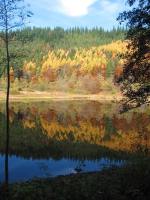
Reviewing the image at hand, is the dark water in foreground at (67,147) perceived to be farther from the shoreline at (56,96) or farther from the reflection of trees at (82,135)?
the shoreline at (56,96)

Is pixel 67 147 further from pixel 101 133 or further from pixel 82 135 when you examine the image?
pixel 101 133

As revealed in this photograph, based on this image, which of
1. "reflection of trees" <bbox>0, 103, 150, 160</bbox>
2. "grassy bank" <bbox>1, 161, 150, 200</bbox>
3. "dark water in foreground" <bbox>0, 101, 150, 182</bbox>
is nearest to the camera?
"grassy bank" <bbox>1, 161, 150, 200</bbox>

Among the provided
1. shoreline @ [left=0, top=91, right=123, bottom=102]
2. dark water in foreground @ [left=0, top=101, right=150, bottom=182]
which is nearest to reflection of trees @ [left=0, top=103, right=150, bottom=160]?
dark water in foreground @ [left=0, top=101, right=150, bottom=182]

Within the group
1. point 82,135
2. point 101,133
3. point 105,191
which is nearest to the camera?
point 105,191

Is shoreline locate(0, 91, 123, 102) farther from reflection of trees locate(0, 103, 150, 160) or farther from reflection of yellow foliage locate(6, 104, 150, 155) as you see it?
reflection of trees locate(0, 103, 150, 160)

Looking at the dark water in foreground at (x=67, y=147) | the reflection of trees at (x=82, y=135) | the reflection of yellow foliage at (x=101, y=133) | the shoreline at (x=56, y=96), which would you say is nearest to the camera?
the dark water in foreground at (x=67, y=147)

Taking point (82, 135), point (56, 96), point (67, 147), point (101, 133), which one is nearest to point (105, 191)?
point (67, 147)

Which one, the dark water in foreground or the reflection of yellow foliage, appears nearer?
the dark water in foreground

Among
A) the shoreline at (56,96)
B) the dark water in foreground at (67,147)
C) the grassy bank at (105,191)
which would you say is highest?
the grassy bank at (105,191)

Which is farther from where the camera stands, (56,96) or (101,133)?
(56,96)

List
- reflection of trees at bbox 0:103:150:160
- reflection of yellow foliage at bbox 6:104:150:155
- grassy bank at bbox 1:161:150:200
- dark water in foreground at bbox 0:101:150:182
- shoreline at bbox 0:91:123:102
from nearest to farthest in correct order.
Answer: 1. grassy bank at bbox 1:161:150:200
2. dark water in foreground at bbox 0:101:150:182
3. reflection of trees at bbox 0:103:150:160
4. reflection of yellow foliage at bbox 6:104:150:155
5. shoreline at bbox 0:91:123:102

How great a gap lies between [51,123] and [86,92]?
109m

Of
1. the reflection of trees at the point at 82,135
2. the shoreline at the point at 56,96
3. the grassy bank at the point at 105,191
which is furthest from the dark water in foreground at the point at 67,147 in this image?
the shoreline at the point at 56,96

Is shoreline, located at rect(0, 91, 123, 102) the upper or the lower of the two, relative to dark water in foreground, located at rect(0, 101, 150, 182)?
upper
